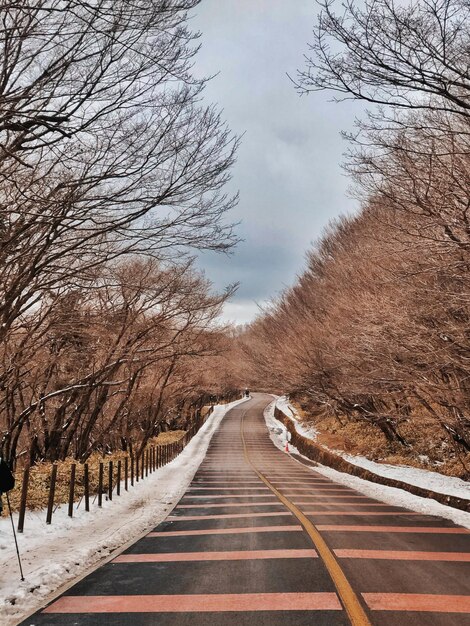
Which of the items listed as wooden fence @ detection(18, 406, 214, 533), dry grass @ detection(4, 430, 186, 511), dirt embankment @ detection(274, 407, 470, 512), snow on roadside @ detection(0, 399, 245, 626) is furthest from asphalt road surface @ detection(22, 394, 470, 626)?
dry grass @ detection(4, 430, 186, 511)

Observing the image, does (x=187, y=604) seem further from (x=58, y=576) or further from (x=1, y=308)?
(x=1, y=308)

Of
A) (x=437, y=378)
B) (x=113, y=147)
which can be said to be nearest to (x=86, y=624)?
(x=113, y=147)

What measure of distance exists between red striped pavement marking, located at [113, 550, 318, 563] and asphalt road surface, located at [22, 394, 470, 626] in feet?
0.04

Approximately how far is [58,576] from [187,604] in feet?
6.29

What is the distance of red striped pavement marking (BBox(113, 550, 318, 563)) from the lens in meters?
6.01

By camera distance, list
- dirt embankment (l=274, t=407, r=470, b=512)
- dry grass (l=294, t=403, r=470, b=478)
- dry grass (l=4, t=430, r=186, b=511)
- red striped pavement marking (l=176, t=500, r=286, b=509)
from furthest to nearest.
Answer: dry grass (l=294, t=403, r=470, b=478) → red striped pavement marking (l=176, t=500, r=286, b=509) → dirt embankment (l=274, t=407, r=470, b=512) → dry grass (l=4, t=430, r=186, b=511)

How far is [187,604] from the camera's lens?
4.43 meters

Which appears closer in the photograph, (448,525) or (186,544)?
(186,544)

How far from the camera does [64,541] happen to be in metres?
7.63

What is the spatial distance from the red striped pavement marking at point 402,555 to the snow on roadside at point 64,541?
306 cm

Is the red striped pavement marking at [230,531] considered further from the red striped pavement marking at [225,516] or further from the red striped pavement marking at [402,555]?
the red striped pavement marking at [402,555]

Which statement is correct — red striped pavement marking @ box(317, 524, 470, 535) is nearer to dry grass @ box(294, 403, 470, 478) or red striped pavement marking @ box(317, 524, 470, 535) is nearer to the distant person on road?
the distant person on road

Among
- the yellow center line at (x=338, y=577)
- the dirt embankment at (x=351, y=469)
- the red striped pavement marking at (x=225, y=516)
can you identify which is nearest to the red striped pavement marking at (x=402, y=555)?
the yellow center line at (x=338, y=577)

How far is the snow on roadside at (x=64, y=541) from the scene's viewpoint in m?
5.00
